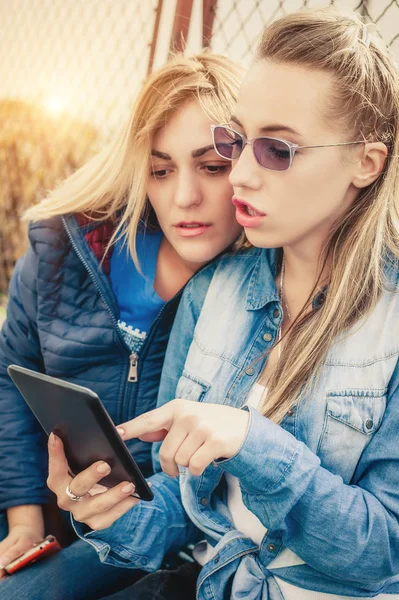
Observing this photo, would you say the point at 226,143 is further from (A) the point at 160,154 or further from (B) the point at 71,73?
(B) the point at 71,73

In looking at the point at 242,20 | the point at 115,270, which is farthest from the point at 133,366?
the point at 242,20

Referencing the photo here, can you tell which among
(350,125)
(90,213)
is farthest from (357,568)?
(90,213)

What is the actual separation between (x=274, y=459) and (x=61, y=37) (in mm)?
4120

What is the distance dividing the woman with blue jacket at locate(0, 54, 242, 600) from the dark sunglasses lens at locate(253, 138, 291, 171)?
1.06ft

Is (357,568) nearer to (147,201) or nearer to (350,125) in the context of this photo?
A: (350,125)

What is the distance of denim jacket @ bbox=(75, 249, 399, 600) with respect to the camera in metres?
1.33

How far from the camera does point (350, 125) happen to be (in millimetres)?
1425

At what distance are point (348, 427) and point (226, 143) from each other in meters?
0.78

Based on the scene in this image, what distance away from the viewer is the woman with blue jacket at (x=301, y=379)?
132cm

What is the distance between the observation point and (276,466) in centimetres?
128

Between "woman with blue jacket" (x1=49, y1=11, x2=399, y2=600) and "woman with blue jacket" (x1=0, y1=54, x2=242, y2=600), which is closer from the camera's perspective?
"woman with blue jacket" (x1=49, y1=11, x2=399, y2=600)

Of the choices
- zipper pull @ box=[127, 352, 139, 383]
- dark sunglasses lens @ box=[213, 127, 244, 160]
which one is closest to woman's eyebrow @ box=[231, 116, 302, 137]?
dark sunglasses lens @ box=[213, 127, 244, 160]

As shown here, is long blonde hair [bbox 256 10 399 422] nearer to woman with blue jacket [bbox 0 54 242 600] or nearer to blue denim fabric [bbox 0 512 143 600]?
woman with blue jacket [bbox 0 54 242 600]

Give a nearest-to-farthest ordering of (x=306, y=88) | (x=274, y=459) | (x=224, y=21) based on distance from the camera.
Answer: (x=274, y=459) < (x=306, y=88) < (x=224, y=21)
